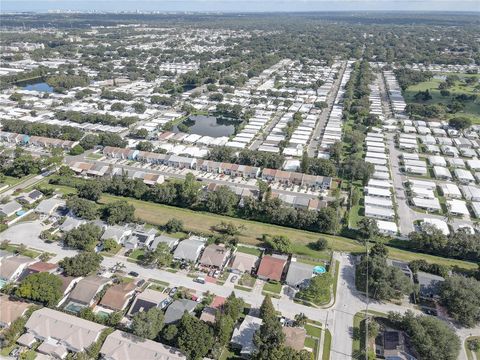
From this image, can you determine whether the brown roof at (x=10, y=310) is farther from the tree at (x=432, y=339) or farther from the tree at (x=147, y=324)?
the tree at (x=432, y=339)

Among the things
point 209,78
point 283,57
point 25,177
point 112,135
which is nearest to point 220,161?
point 112,135

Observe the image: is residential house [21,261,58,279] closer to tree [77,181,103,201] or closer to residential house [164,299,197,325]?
tree [77,181,103,201]

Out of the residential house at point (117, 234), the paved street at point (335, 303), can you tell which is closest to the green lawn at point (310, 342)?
the paved street at point (335, 303)

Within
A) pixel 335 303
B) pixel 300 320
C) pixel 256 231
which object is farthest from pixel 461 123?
pixel 300 320

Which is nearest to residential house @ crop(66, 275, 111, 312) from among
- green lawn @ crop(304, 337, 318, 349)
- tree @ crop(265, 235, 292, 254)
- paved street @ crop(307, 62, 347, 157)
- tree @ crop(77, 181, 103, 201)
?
tree @ crop(77, 181, 103, 201)

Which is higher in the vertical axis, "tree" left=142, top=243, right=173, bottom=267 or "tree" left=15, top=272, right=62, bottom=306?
"tree" left=15, top=272, right=62, bottom=306

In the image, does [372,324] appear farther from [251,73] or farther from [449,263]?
[251,73]

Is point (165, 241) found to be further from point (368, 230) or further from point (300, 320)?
point (368, 230)
